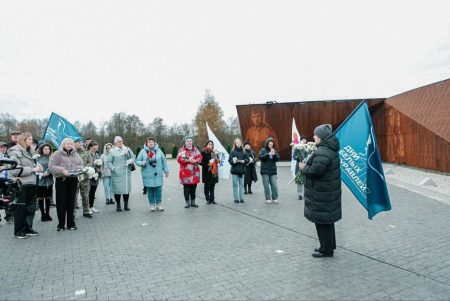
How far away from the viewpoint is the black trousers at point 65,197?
262 inches

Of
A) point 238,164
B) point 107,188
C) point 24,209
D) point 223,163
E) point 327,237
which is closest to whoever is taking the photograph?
point 327,237

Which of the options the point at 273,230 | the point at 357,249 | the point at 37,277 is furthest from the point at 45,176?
the point at 357,249

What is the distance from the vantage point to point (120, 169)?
339 inches

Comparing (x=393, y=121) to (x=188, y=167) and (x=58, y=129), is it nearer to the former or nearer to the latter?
(x=188, y=167)

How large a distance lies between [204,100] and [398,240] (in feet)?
167

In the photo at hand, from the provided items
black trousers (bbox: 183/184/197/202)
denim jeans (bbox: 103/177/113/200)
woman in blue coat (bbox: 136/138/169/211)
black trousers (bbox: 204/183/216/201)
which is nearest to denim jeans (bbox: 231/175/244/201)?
black trousers (bbox: 204/183/216/201)

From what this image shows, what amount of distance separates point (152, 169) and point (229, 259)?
419 centimetres

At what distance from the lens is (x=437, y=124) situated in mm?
15203

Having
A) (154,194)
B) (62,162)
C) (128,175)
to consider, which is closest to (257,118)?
(154,194)

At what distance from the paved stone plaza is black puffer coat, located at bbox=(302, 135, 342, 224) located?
64 cm

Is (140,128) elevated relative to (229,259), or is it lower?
elevated

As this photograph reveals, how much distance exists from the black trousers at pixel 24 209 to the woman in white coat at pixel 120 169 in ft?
7.53

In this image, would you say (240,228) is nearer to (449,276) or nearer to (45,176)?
(449,276)

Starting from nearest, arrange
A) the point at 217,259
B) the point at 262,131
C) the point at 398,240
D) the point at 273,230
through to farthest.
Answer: the point at 217,259
the point at 398,240
the point at 273,230
the point at 262,131
